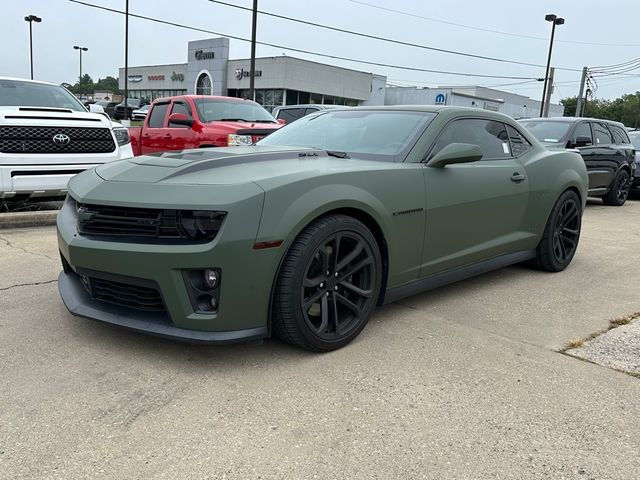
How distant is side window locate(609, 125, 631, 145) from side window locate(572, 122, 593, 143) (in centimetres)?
114

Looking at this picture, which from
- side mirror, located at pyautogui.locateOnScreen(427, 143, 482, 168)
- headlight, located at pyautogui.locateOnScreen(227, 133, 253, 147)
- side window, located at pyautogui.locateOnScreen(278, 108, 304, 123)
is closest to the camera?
side mirror, located at pyautogui.locateOnScreen(427, 143, 482, 168)

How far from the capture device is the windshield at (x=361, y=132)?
3.79 metres

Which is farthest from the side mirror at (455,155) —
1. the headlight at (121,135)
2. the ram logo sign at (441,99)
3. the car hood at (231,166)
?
the ram logo sign at (441,99)

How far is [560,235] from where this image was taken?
5160mm

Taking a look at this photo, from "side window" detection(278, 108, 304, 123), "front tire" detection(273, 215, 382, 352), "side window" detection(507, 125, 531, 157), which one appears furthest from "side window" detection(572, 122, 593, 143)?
"front tire" detection(273, 215, 382, 352)

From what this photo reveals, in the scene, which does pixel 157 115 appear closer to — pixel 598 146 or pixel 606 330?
pixel 598 146

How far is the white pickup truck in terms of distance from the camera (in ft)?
19.4

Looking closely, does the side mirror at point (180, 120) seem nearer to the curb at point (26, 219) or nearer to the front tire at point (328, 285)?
the curb at point (26, 219)

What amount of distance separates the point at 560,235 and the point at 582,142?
5304mm

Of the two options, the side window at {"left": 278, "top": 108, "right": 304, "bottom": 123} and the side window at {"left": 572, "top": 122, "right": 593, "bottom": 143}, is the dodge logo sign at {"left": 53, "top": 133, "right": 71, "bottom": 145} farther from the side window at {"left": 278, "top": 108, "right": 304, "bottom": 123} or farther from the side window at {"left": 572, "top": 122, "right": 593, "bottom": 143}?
the side window at {"left": 278, "top": 108, "right": 304, "bottom": 123}

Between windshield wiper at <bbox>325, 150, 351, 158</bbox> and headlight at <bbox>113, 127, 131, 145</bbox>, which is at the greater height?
windshield wiper at <bbox>325, 150, 351, 158</bbox>

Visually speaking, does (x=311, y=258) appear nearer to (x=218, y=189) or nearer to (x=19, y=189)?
(x=218, y=189)

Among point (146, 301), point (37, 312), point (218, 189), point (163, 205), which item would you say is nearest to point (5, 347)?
point (37, 312)

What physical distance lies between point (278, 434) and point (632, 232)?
7164 millimetres
